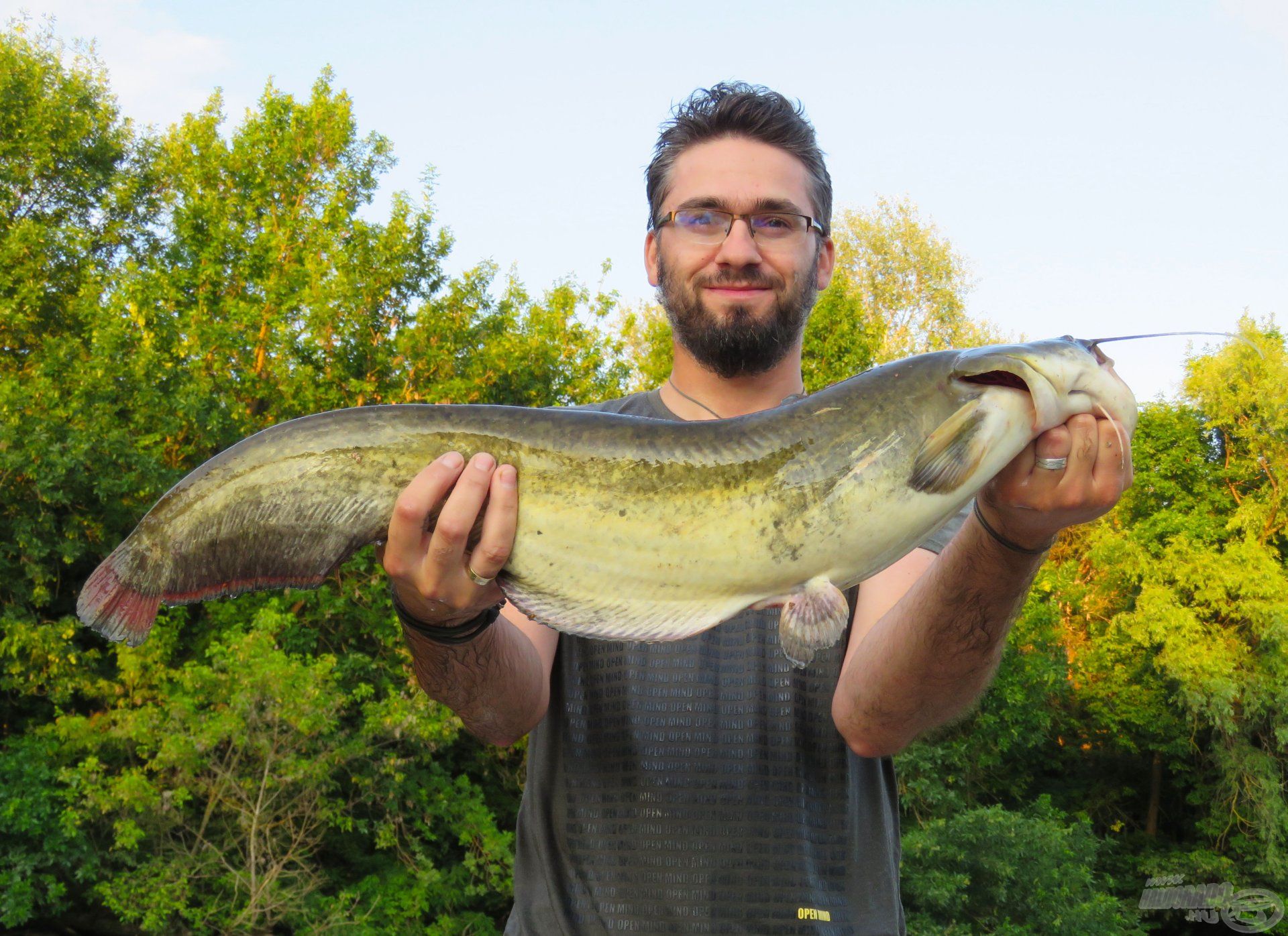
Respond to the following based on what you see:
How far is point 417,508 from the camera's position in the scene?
2.18 m

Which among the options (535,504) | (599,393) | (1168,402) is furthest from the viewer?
(1168,402)

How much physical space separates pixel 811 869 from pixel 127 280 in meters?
17.0

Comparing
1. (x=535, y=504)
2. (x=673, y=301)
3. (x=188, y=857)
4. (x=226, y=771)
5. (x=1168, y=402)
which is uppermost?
(x=1168, y=402)

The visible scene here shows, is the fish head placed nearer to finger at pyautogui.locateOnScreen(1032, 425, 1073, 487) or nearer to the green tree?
finger at pyautogui.locateOnScreen(1032, 425, 1073, 487)

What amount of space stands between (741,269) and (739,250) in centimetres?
5

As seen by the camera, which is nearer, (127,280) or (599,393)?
(127,280)

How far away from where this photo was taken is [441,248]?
1958 centimetres

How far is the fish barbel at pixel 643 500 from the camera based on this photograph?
210cm

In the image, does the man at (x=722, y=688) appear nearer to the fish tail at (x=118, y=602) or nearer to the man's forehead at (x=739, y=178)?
the man's forehead at (x=739, y=178)

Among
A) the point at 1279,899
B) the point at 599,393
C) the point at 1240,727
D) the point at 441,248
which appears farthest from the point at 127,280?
the point at 1279,899

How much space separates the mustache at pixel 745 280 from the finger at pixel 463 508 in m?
1.17

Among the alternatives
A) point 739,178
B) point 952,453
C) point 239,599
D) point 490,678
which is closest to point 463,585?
point 490,678

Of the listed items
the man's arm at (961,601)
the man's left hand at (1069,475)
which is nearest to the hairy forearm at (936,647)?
the man's arm at (961,601)

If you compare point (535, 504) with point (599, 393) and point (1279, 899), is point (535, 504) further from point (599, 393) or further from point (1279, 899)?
point (1279, 899)
